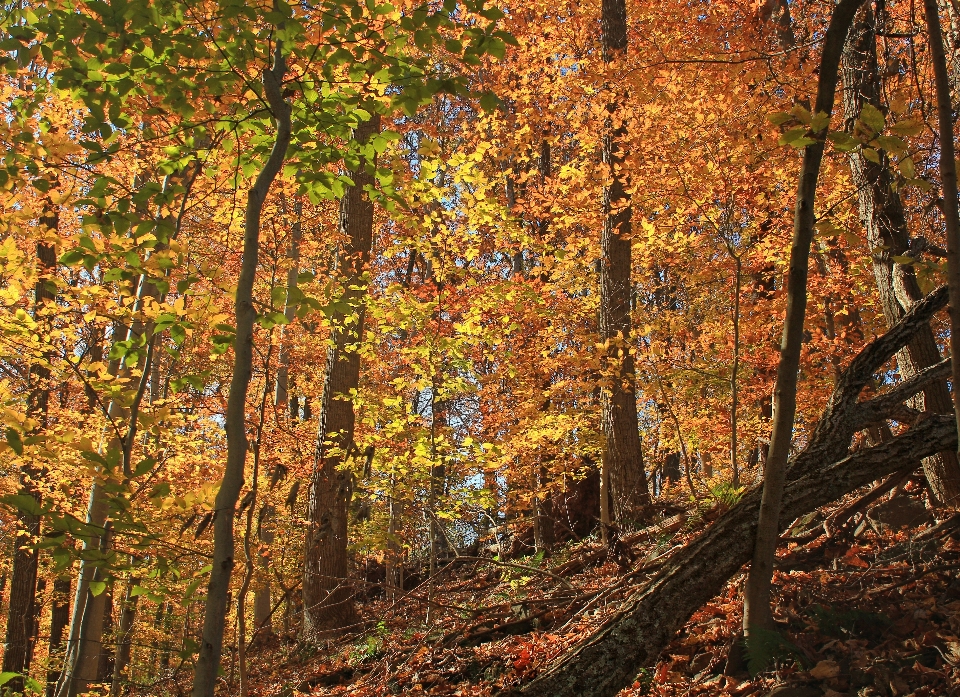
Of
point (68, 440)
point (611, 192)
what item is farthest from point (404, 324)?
point (611, 192)

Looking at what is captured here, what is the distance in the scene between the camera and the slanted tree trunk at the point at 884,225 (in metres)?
5.16

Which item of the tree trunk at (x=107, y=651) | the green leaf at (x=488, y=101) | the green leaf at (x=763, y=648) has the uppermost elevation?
the green leaf at (x=488, y=101)

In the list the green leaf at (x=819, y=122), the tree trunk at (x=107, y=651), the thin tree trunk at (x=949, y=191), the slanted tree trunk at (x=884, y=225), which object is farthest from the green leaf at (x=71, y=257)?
the tree trunk at (x=107, y=651)

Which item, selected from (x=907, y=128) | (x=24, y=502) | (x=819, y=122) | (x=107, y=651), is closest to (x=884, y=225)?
(x=907, y=128)

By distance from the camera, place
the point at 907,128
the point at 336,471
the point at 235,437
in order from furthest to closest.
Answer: the point at 336,471 → the point at 235,437 → the point at 907,128

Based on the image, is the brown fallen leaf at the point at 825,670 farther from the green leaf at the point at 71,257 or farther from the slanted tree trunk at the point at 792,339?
the green leaf at the point at 71,257

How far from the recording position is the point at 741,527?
11.4 ft

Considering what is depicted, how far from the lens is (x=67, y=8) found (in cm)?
312

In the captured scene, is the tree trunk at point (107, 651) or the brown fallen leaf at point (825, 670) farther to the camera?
the tree trunk at point (107, 651)

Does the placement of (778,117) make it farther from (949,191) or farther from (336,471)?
(336,471)

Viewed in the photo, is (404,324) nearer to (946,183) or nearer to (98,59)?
(98,59)

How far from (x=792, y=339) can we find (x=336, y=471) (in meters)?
6.25

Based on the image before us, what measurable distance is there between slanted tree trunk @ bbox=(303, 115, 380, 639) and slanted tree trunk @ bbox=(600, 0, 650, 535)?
126 inches

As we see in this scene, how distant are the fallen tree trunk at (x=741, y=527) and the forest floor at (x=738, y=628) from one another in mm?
430
